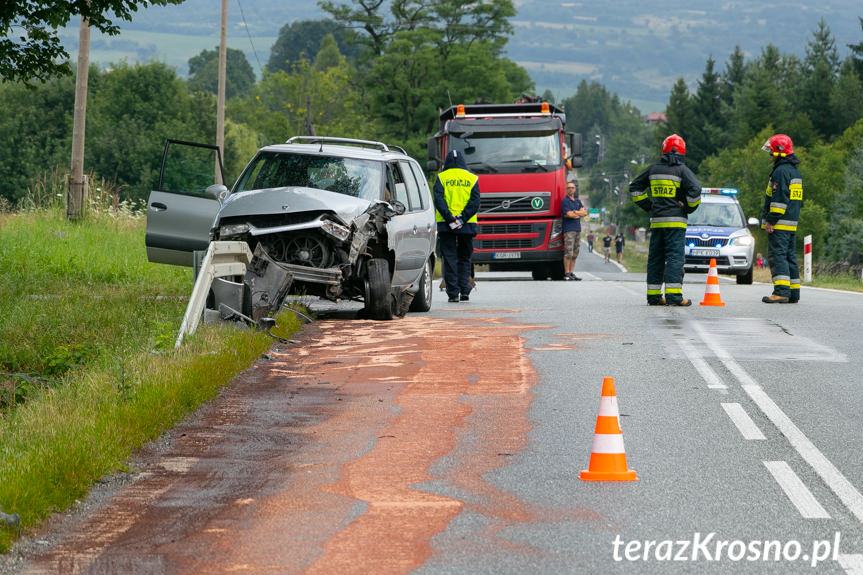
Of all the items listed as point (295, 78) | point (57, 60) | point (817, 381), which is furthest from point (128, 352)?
point (295, 78)

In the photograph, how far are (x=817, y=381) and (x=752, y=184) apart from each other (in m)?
90.1

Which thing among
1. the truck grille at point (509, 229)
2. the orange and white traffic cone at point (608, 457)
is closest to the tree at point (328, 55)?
the truck grille at point (509, 229)

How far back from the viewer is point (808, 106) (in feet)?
361

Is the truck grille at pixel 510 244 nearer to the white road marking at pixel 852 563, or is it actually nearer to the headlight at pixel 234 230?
the headlight at pixel 234 230

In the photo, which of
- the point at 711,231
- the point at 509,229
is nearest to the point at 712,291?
the point at 509,229

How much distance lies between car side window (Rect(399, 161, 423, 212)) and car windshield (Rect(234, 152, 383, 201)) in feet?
3.27

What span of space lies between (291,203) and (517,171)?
39.4ft

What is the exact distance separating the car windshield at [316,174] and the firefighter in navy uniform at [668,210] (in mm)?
4174

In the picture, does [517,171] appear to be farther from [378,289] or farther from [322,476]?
[322,476]

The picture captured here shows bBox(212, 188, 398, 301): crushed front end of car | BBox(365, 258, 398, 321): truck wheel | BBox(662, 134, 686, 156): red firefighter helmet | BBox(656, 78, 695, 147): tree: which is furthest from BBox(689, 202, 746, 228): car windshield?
BBox(656, 78, 695, 147): tree

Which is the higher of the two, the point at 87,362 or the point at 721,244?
the point at 721,244

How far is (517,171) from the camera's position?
24500 millimetres

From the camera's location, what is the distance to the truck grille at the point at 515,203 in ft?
80.9

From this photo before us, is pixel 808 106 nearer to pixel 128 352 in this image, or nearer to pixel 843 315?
pixel 843 315
